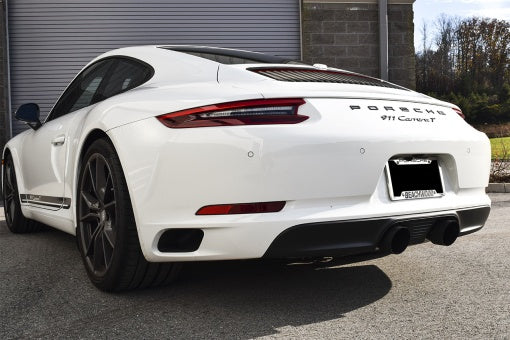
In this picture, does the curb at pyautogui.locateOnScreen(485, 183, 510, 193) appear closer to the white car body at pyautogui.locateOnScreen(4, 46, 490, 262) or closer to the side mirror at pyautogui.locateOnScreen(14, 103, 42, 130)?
the white car body at pyautogui.locateOnScreen(4, 46, 490, 262)

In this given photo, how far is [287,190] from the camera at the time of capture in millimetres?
2492

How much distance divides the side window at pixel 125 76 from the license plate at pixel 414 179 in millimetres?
1410

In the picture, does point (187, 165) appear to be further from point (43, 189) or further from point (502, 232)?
point (502, 232)

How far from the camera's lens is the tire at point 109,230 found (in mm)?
2797

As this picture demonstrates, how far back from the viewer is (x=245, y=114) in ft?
8.35

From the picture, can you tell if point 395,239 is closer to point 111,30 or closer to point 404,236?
point 404,236

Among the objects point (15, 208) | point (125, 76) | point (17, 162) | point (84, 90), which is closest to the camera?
point (125, 76)

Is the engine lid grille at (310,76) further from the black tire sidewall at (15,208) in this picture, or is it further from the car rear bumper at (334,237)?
the black tire sidewall at (15,208)

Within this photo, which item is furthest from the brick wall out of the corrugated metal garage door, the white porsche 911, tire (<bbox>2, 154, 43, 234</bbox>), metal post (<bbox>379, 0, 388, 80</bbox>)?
the white porsche 911

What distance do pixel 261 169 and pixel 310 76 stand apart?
76cm

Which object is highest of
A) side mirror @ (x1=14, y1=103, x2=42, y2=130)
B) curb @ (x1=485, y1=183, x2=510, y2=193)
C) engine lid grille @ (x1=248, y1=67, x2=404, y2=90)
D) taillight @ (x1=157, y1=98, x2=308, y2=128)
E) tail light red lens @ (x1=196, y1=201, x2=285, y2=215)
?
engine lid grille @ (x1=248, y1=67, x2=404, y2=90)

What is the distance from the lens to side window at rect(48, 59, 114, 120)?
3857 mm

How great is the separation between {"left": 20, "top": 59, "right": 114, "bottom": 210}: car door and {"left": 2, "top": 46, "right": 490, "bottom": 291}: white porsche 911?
0.50 metres

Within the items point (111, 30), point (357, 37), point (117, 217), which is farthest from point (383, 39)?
point (117, 217)
